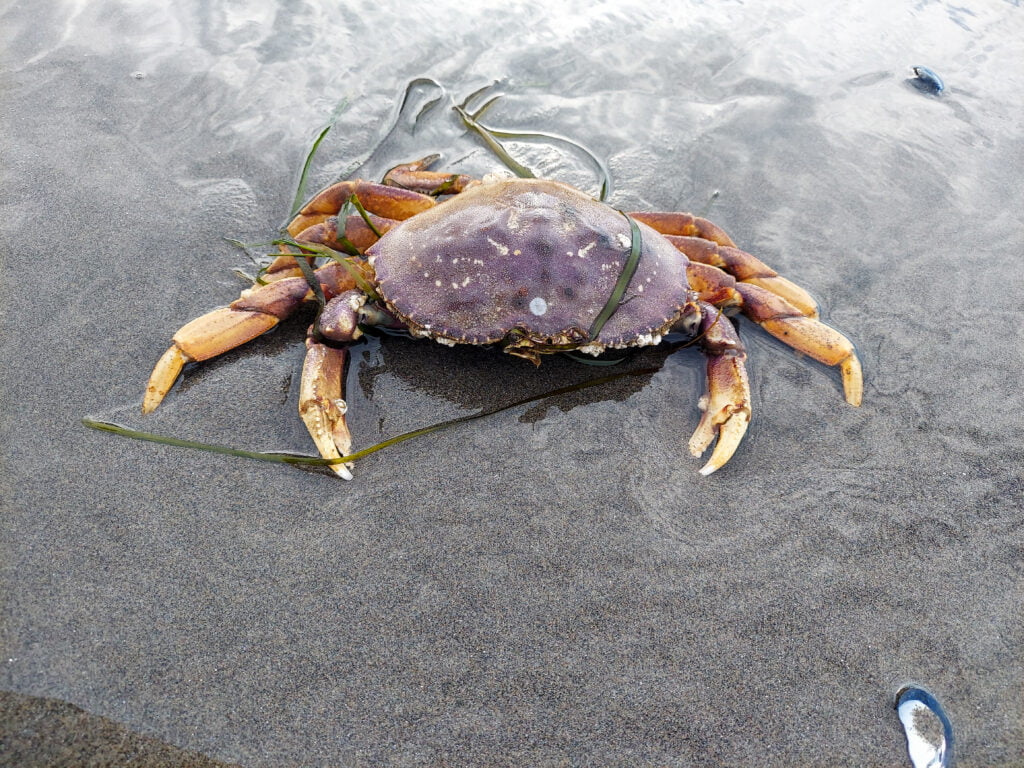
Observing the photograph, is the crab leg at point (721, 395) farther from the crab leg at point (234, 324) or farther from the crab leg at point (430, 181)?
the crab leg at point (234, 324)

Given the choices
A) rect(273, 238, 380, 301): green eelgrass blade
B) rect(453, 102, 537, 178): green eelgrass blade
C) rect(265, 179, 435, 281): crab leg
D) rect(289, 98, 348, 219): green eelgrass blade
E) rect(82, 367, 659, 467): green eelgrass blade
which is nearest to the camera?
rect(82, 367, 659, 467): green eelgrass blade

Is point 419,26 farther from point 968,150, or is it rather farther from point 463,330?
point 968,150

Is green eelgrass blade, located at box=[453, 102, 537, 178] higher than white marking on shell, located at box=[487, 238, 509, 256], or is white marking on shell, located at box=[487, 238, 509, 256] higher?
white marking on shell, located at box=[487, 238, 509, 256]

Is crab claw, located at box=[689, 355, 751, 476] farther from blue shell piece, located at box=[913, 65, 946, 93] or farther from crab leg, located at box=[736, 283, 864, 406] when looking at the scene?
blue shell piece, located at box=[913, 65, 946, 93]

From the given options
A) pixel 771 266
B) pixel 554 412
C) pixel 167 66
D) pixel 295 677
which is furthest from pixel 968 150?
pixel 167 66

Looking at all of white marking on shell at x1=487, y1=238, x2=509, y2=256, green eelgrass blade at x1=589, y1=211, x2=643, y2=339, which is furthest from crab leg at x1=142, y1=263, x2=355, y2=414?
green eelgrass blade at x1=589, y1=211, x2=643, y2=339

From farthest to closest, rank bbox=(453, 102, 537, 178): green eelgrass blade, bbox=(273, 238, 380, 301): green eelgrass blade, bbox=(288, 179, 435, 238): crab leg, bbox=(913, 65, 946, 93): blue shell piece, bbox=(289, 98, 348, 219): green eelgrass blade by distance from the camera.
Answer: bbox=(913, 65, 946, 93): blue shell piece → bbox=(453, 102, 537, 178): green eelgrass blade → bbox=(289, 98, 348, 219): green eelgrass blade → bbox=(288, 179, 435, 238): crab leg → bbox=(273, 238, 380, 301): green eelgrass blade
